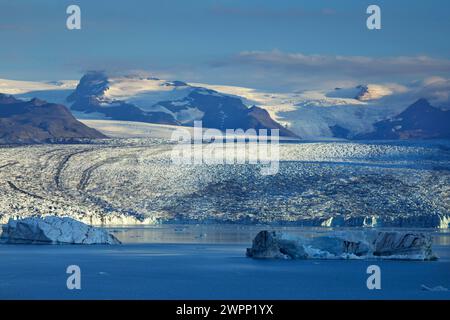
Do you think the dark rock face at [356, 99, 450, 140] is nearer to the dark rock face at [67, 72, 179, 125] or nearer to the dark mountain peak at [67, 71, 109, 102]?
the dark rock face at [67, 72, 179, 125]

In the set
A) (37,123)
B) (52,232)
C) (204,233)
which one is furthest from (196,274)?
(37,123)

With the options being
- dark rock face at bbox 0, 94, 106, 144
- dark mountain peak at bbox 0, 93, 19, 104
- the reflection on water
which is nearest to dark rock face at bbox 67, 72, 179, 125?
dark rock face at bbox 0, 94, 106, 144

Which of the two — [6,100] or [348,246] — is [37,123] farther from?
[348,246]

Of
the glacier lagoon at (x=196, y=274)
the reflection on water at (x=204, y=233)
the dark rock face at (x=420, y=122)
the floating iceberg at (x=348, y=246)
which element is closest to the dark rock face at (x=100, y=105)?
the dark rock face at (x=420, y=122)

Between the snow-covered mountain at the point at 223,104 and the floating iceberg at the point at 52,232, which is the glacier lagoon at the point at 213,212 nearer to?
the floating iceberg at the point at 52,232
